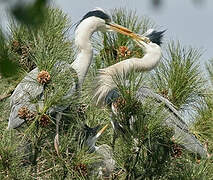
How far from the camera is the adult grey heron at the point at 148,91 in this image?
7.34 ft

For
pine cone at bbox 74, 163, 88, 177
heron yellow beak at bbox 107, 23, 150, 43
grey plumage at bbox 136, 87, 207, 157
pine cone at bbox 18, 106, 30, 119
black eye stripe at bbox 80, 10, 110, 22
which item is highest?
pine cone at bbox 18, 106, 30, 119

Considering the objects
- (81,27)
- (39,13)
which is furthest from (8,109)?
(39,13)

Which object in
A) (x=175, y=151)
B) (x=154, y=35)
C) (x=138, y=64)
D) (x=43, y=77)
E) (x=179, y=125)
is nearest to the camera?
(x=43, y=77)

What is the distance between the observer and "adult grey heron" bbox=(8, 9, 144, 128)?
71.1 inches

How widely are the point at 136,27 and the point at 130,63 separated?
1.94ft

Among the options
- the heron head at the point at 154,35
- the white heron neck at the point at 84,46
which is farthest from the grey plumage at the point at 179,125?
the heron head at the point at 154,35

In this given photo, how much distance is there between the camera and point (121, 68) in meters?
2.80

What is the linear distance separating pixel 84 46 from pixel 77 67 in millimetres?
231

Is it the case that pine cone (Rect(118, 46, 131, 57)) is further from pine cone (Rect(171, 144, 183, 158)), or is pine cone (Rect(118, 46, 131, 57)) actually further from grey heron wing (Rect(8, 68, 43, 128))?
pine cone (Rect(171, 144, 183, 158))

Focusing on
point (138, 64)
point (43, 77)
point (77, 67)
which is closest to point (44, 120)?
point (43, 77)

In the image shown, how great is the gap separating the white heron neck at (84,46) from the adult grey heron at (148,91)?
0.11m

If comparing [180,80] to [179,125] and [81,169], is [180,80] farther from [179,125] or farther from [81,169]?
[81,169]

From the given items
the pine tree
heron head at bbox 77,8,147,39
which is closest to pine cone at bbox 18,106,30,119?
the pine tree

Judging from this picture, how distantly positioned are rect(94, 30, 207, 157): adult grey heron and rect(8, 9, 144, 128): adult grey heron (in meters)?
0.13
